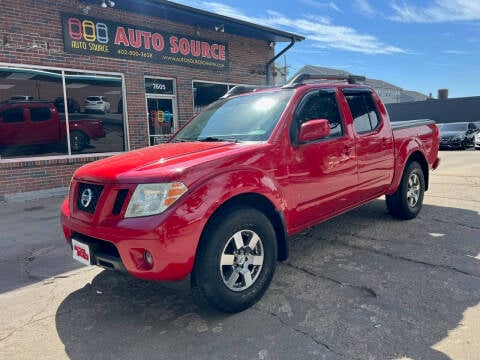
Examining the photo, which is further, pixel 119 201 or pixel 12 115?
pixel 12 115

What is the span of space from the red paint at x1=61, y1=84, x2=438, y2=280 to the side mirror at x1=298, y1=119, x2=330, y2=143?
0.13ft

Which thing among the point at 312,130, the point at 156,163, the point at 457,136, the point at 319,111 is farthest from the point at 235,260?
the point at 457,136

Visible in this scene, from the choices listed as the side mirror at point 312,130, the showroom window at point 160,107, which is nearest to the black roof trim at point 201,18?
the showroom window at point 160,107

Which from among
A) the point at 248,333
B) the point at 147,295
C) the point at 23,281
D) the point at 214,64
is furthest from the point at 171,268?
the point at 214,64

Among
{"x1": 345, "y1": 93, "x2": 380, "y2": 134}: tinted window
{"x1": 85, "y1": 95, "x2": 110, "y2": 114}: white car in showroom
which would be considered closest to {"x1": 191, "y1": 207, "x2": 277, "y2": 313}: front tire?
{"x1": 345, "y1": 93, "x2": 380, "y2": 134}: tinted window

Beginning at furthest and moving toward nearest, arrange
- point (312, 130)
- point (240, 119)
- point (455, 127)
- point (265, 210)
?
point (455, 127)
point (240, 119)
point (312, 130)
point (265, 210)

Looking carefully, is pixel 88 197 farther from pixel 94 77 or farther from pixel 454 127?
pixel 454 127

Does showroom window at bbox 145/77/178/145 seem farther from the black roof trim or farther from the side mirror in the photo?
the side mirror

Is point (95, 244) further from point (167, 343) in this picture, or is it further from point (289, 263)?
point (289, 263)

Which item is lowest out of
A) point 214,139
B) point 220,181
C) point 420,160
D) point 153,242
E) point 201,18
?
point 153,242

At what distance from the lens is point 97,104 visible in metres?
9.19

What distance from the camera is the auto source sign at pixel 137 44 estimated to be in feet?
28.2

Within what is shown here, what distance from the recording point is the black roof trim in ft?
30.2

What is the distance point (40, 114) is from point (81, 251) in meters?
6.71
